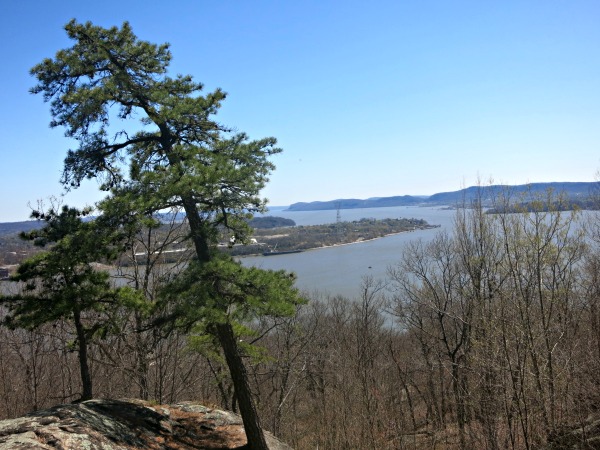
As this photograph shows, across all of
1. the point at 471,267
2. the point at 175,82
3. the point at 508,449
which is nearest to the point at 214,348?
the point at 175,82

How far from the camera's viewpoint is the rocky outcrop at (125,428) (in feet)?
16.2

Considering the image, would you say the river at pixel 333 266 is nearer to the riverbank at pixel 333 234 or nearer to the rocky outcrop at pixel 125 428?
the riverbank at pixel 333 234

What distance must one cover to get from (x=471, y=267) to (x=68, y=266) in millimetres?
11590

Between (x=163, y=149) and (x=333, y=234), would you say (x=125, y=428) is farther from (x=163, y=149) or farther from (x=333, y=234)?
(x=333, y=234)

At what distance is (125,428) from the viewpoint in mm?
6125

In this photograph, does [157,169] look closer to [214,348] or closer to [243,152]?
[243,152]

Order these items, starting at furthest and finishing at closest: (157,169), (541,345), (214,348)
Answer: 1. (541,345)
2. (214,348)
3. (157,169)

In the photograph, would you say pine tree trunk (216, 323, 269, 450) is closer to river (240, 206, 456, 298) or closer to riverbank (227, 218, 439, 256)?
river (240, 206, 456, 298)

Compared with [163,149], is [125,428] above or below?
below

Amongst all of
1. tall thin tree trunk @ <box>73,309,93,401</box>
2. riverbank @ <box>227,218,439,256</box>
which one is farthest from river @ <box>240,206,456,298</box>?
tall thin tree trunk @ <box>73,309,93,401</box>

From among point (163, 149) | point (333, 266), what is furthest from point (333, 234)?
point (163, 149)

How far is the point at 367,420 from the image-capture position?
12961mm

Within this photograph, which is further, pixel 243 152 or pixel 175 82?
pixel 175 82

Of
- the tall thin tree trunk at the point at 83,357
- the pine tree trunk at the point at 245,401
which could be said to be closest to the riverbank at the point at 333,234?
the pine tree trunk at the point at 245,401
